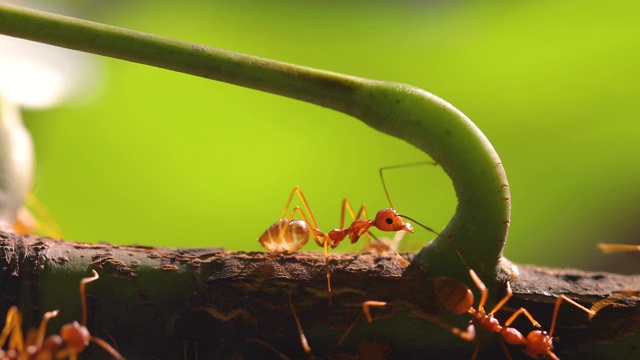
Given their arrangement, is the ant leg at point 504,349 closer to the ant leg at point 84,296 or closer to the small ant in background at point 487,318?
the small ant in background at point 487,318

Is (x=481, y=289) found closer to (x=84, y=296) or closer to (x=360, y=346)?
(x=360, y=346)

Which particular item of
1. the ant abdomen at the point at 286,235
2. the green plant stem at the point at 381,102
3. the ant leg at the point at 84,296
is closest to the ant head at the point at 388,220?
the ant abdomen at the point at 286,235

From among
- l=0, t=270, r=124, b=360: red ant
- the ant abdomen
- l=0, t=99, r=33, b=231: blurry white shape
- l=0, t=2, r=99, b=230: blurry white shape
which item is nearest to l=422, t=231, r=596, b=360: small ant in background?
l=0, t=270, r=124, b=360: red ant

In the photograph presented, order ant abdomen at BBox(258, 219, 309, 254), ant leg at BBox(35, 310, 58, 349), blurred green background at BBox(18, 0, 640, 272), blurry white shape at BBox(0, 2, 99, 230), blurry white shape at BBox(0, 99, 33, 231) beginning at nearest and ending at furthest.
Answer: ant leg at BBox(35, 310, 58, 349) → blurry white shape at BBox(0, 99, 33, 231) → ant abdomen at BBox(258, 219, 309, 254) → blurred green background at BBox(18, 0, 640, 272) → blurry white shape at BBox(0, 2, 99, 230)

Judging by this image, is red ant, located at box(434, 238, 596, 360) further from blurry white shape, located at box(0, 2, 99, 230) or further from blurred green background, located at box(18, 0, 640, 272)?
blurry white shape, located at box(0, 2, 99, 230)

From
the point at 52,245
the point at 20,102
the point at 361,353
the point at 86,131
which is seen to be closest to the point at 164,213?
the point at 86,131
